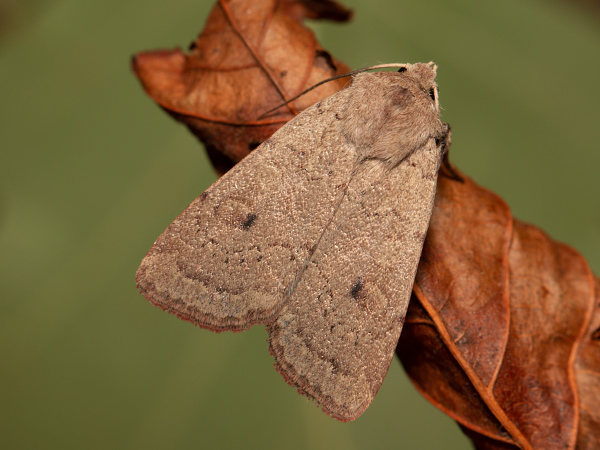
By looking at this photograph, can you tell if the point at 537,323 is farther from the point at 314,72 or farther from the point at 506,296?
the point at 314,72

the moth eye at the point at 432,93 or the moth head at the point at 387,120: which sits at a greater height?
the moth eye at the point at 432,93

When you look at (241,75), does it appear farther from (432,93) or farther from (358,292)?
(358,292)

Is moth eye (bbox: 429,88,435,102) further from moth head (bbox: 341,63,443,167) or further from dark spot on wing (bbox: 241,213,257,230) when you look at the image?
dark spot on wing (bbox: 241,213,257,230)

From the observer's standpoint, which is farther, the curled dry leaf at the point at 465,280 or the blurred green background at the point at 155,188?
the blurred green background at the point at 155,188

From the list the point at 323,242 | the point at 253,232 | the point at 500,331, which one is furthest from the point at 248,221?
the point at 500,331

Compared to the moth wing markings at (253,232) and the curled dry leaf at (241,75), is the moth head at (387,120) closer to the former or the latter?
the moth wing markings at (253,232)

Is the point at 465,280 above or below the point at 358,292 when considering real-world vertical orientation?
above

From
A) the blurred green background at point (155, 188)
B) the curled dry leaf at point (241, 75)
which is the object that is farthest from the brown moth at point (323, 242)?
the blurred green background at point (155, 188)
